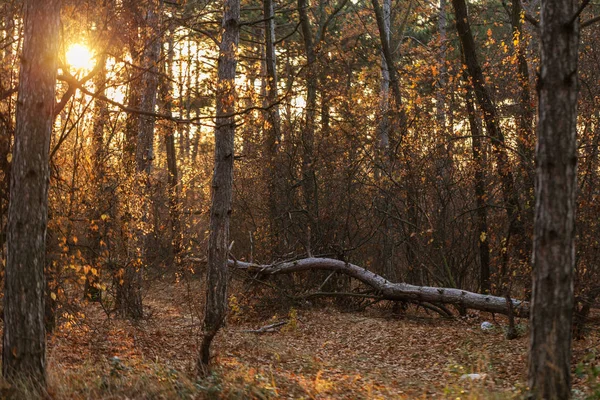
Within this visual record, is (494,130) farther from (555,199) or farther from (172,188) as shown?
(172,188)

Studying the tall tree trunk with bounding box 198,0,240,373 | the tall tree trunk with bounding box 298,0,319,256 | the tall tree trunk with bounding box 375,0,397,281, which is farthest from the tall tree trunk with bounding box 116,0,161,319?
the tall tree trunk with bounding box 375,0,397,281

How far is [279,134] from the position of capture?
1555 centimetres

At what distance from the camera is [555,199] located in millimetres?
5000

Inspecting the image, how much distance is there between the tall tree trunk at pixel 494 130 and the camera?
11.5m

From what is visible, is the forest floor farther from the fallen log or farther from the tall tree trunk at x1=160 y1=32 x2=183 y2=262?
the tall tree trunk at x1=160 y1=32 x2=183 y2=262

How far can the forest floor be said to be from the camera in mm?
6480

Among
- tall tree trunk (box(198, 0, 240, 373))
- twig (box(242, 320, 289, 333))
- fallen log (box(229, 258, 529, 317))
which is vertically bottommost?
twig (box(242, 320, 289, 333))

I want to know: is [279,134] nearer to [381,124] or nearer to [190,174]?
[381,124]

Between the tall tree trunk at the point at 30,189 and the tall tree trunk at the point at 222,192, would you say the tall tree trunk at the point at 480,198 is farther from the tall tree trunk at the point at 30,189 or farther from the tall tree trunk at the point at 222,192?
the tall tree trunk at the point at 30,189

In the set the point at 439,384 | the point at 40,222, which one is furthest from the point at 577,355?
the point at 40,222

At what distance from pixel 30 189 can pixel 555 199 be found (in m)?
4.58

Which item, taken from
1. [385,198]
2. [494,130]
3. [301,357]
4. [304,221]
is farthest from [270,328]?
[494,130]

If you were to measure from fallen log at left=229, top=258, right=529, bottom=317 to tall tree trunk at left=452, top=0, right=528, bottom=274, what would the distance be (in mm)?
910

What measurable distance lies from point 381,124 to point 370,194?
1948 mm
